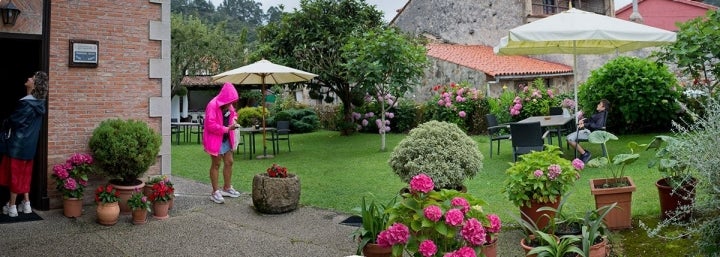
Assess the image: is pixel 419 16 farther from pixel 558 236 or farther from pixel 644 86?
pixel 558 236

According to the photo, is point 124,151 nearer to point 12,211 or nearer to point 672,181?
point 12,211

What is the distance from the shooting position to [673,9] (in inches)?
1040

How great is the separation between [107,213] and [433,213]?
4.04 meters

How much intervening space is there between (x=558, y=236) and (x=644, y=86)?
9.63 m

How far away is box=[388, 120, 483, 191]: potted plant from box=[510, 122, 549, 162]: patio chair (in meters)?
3.39

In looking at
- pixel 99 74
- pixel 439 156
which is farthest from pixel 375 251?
pixel 99 74

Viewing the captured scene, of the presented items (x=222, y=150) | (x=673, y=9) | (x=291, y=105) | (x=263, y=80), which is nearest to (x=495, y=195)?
(x=222, y=150)

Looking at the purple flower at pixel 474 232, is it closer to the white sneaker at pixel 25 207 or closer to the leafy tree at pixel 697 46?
the white sneaker at pixel 25 207

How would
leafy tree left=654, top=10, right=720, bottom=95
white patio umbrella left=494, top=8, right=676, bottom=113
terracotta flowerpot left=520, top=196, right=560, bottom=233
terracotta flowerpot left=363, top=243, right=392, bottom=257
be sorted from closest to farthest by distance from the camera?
terracotta flowerpot left=363, top=243, right=392, bottom=257 < terracotta flowerpot left=520, top=196, right=560, bottom=233 < white patio umbrella left=494, top=8, right=676, bottom=113 < leafy tree left=654, top=10, right=720, bottom=95

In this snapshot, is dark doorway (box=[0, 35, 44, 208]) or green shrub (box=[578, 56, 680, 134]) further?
green shrub (box=[578, 56, 680, 134])

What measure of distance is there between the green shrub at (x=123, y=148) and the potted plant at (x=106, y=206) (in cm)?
35

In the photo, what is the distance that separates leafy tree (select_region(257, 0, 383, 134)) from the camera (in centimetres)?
1659

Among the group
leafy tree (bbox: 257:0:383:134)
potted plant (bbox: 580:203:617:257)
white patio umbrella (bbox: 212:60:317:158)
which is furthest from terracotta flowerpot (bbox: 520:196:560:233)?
leafy tree (bbox: 257:0:383:134)

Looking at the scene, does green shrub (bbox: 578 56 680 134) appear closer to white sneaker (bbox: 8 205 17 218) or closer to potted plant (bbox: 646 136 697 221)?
potted plant (bbox: 646 136 697 221)
